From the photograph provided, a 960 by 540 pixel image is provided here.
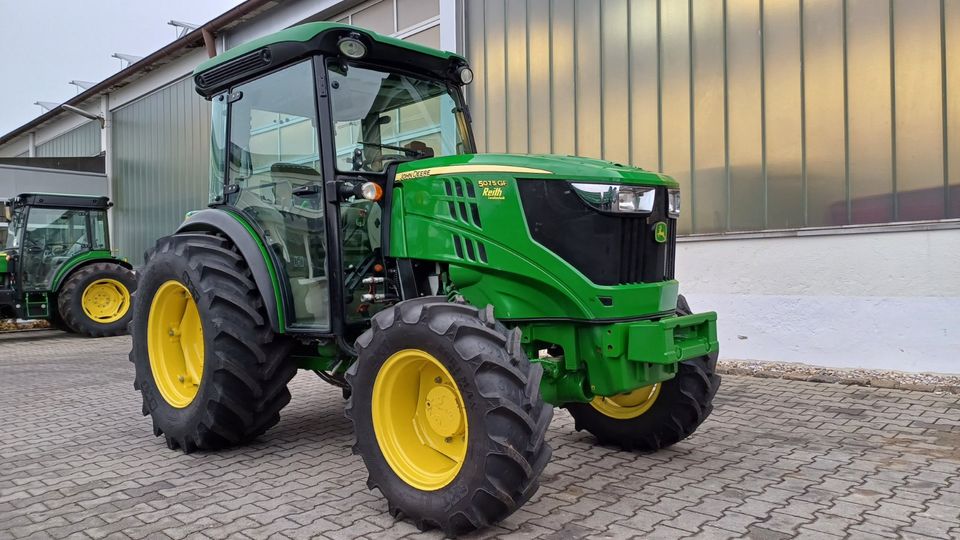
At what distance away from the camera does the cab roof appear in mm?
3838

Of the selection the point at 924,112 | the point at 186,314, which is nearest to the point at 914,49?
the point at 924,112

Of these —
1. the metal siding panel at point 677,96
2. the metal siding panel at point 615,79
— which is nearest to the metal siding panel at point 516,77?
the metal siding panel at point 615,79

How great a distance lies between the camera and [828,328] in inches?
253

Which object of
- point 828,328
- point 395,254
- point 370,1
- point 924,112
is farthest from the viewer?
point 370,1

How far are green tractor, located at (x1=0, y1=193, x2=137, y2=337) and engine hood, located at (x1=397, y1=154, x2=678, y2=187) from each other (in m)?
9.93

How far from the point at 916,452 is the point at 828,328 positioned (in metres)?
2.48

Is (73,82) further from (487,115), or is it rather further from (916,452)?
(916,452)

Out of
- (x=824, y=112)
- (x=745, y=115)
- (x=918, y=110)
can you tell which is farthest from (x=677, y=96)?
(x=918, y=110)

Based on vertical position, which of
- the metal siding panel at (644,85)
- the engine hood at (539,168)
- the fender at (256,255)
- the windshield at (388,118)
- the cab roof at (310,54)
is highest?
the metal siding panel at (644,85)

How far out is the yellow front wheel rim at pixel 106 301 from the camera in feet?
39.4

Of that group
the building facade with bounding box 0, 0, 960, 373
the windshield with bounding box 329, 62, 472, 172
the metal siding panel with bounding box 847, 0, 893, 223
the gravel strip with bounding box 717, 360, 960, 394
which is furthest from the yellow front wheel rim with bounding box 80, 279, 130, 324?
the metal siding panel with bounding box 847, 0, 893, 223

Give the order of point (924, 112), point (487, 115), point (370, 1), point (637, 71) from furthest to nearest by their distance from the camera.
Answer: point (370, 1), point (487, 115), point (637, 71), point (924, 112)

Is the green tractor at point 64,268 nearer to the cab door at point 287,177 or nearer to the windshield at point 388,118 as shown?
the cab door at point 287,177

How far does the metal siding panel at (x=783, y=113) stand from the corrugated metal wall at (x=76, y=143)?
18.5 meters
